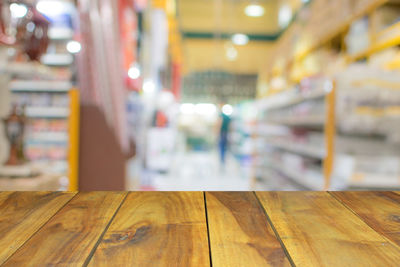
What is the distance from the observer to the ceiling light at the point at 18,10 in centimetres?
192

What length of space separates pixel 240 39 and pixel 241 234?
11.1 metres

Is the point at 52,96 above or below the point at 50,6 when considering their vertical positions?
below

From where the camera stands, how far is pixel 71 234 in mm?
660

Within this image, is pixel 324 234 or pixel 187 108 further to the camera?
pixel 187 108

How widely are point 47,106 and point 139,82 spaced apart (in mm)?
1734

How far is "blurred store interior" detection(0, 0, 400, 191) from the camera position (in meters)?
2.22

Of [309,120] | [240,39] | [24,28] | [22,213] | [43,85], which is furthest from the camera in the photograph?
[240,39]

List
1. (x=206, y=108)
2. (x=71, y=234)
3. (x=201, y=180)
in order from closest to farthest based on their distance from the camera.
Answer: (x=71, y=234) < (x=201, y=180) < (x=206, y=108)

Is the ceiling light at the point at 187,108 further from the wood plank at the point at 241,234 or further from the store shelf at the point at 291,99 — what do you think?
the wood plank at the point at 241,234

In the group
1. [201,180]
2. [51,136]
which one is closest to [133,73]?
[51,136]

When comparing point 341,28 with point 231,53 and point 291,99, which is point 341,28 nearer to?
point 291,99

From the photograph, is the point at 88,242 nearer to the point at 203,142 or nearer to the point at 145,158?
the point at 145,158

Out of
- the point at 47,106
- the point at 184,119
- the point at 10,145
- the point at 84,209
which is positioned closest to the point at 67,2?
the point at 47,106

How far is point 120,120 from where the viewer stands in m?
3.75
